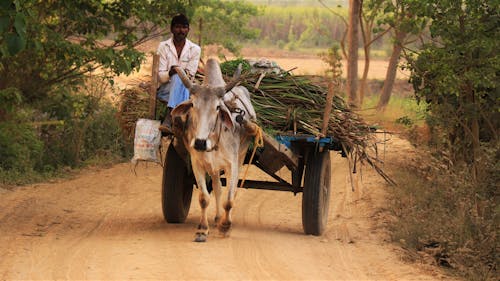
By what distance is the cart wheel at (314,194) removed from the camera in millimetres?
8688

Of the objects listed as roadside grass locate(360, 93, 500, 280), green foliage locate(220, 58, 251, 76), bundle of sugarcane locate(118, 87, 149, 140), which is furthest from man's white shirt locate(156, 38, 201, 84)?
roadside grass locate(360, 93, 500, 280)

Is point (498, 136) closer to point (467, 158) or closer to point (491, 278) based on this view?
point (467, 158)

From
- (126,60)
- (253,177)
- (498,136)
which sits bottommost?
(253,177)

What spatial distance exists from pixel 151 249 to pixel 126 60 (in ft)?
9.50

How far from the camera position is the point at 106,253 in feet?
24.2

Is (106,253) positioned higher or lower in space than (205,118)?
lower

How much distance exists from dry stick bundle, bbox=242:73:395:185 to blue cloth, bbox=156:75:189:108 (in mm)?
747

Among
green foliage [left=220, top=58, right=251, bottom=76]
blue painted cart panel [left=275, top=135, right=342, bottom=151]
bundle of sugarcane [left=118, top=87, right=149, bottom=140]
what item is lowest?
blue painted cart panel [left=275, top=135, right=342, bottom=151]

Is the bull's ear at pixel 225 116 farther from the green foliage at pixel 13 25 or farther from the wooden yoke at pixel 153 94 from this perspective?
the green foliage at pixel 13 25

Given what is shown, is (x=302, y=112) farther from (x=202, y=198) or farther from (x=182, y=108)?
(x=182, y=108)

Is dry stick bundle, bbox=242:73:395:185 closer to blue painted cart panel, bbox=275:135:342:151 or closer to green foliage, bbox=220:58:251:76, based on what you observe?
blue painted cart panel, bbox=275:135:342:151

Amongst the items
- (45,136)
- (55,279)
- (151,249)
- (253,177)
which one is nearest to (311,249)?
(151,249)

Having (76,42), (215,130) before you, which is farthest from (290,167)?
(76,42)

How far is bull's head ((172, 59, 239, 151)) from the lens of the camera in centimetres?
749
